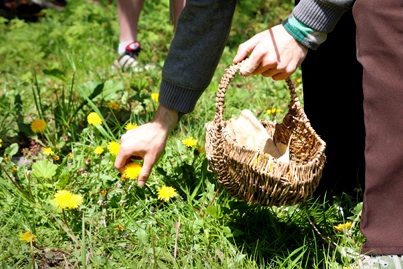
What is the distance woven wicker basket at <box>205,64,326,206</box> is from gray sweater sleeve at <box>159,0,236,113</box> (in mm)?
155

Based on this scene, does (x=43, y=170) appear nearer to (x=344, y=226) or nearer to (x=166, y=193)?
(x=166, y=193)

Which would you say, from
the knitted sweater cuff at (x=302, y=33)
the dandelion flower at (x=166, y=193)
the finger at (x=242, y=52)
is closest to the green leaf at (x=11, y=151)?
the dandelion flower at (x=166, y=193)

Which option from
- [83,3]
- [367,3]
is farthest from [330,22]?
[83,3]

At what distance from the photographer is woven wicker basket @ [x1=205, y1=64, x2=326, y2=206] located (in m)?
1.75

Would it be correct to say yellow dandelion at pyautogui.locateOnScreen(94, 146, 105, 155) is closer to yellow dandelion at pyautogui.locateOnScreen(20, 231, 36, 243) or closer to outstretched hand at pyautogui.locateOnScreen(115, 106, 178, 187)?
outstretched hand at pyautogui.locateOnScreen(115, 106, 178, 187)

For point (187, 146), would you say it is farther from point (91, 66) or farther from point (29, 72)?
point (29, 72)

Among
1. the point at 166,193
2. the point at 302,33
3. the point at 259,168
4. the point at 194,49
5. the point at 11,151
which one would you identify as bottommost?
the point at 11,151

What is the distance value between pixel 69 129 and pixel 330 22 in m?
1.38

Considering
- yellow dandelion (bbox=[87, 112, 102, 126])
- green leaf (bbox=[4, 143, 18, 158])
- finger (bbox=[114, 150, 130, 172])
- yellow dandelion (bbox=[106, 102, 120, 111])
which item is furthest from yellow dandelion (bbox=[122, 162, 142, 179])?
yellow dandelion (bbox=[106, 102, 120, 111])

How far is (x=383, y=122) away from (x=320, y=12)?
0.36 m

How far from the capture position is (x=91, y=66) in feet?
12.6

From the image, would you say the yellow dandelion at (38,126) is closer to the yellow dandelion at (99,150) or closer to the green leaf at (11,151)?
the green leaf at (11,151)

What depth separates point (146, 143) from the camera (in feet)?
6.72

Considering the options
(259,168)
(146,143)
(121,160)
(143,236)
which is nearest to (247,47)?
(259,168)
